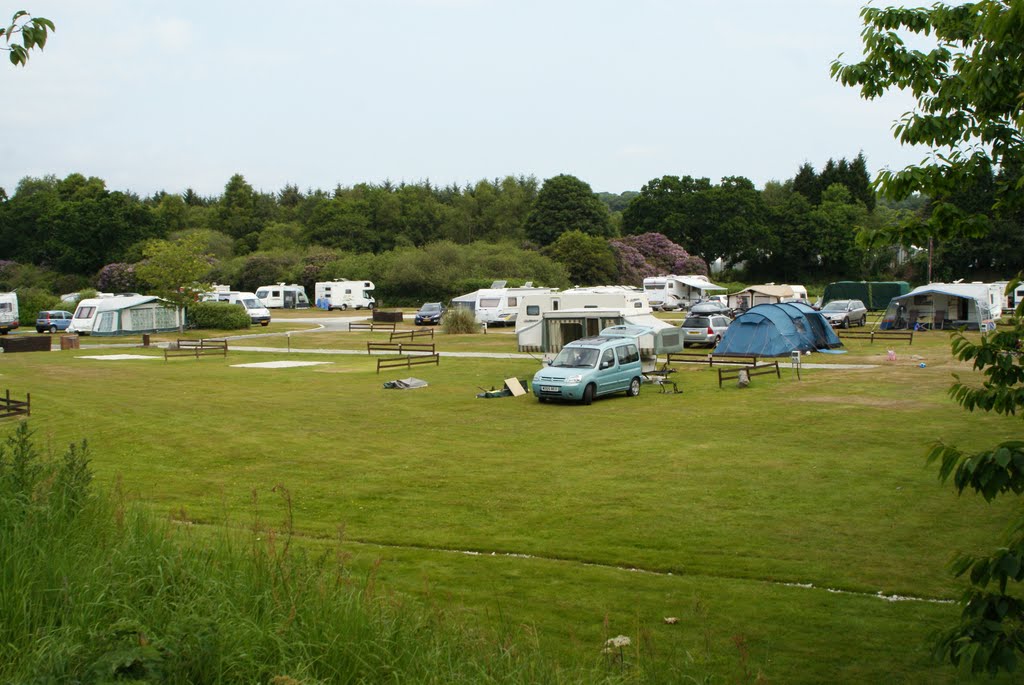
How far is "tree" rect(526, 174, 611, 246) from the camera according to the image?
89.5 meters

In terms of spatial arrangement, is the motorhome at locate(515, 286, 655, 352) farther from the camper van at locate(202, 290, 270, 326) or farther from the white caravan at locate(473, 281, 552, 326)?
the camper van at locate(202, 290, 270, 326)

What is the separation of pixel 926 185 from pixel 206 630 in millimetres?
6655

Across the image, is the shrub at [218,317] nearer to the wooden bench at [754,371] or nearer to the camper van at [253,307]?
the camper van at [253,307]

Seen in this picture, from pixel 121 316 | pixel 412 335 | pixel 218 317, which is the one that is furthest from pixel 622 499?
pixel 218 317

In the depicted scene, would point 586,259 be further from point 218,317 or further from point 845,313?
point 218,317

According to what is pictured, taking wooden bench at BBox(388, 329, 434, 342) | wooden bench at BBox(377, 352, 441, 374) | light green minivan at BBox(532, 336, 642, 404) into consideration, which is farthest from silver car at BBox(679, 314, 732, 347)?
light green minivan at BBox(532, 336, 642, 404)

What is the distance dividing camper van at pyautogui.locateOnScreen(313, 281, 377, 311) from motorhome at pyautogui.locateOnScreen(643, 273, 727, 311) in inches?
913

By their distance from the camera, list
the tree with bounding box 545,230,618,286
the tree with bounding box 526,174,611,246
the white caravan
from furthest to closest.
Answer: the tree with bounding box 526,174,611,246 < the tree with bounding box 545,230,618,286 < the white caravan

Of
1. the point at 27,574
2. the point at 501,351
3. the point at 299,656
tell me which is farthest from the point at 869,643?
the point at 501,351

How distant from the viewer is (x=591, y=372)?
2295cm

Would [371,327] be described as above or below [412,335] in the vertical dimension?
above

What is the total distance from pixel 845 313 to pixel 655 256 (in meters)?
45.4

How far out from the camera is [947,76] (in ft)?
31.6

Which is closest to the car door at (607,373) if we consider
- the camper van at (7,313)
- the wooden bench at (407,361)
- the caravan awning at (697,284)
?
the wooden bench at (407,361)
